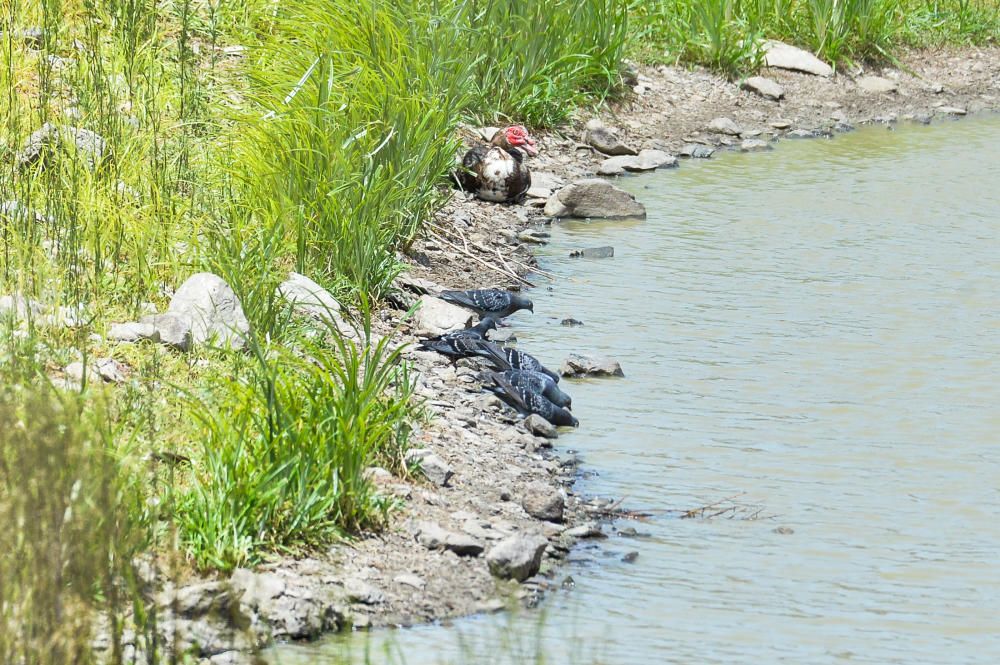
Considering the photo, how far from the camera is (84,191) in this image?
5320 millimetres

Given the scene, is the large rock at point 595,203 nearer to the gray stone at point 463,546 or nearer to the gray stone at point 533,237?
the gray stone at point 533,237

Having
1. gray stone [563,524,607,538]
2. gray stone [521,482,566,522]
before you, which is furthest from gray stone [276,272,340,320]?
gray stone [563,524,607,538]

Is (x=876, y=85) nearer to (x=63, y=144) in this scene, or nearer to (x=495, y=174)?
(x=495, y=174)

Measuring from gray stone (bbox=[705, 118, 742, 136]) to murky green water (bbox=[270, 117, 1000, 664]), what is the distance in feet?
3.62

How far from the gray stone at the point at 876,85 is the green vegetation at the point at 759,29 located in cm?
19

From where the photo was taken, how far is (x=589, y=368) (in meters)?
5.53

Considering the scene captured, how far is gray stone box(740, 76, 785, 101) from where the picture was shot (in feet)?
34.5

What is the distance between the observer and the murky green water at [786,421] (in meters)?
3.72

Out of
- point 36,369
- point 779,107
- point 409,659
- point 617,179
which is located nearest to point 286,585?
point 409,659

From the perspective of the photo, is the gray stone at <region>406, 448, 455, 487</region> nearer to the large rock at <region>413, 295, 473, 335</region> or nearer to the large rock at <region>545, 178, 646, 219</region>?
the large rock at <region>413, 295, 473, 335</region>

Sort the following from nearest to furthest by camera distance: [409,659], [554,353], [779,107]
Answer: [409,659] < [554,353] < [779,107]

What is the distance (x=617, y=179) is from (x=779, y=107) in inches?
85.7

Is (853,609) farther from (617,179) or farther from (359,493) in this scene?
(617,179)

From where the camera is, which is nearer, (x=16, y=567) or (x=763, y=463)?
(x=16, y=567)
